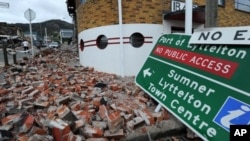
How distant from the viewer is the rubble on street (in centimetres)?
410

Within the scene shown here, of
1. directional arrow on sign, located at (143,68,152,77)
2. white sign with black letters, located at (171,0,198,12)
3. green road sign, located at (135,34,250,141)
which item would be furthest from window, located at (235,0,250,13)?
directional arrow on sign, located at (143,68,152,77)

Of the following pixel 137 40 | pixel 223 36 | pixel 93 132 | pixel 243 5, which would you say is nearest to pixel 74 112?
pixel 93 132

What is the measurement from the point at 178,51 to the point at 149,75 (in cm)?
96

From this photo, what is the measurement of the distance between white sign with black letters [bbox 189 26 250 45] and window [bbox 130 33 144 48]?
396cm

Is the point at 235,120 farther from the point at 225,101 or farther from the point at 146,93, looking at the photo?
the point at 146,93

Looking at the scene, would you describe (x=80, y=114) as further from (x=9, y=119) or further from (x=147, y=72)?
(x=147, y=72)

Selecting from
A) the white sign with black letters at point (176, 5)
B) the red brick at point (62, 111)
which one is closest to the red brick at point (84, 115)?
the red brick at point (62, 111)

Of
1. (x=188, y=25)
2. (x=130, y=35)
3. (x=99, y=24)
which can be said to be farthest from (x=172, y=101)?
(x=99, y=24)

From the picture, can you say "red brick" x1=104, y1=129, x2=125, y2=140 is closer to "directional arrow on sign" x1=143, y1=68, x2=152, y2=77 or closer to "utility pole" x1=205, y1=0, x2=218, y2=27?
"directional arrow on sign" x1=143, y1=68, x2=152, y2=77

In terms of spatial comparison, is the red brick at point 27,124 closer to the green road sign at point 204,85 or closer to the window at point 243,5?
the green road sign at point 204,85

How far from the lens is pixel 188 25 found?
257 inches

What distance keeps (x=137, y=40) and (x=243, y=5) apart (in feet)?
27.6

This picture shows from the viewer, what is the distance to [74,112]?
479 cm

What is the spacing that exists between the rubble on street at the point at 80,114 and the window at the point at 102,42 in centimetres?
282
